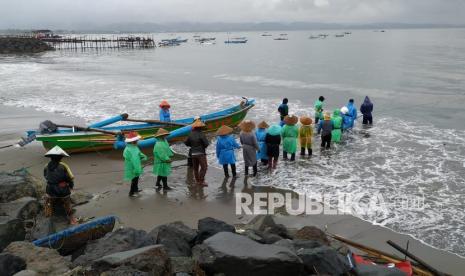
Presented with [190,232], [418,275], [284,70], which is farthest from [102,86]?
[418,275]

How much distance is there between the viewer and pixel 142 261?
190 inches

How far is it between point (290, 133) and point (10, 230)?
307 inches

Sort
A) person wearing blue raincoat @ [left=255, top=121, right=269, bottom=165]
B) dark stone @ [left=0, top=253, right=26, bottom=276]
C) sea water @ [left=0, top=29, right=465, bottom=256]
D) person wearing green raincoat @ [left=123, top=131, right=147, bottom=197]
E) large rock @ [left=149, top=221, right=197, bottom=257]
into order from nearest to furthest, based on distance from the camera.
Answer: dark stone @ [left=0, top=253, right=26, bottom=276] < large rock @ [left=149, top=221, right=197, bottom=257] < person wearing green raincoat @ [left=123, top=131, right=147, bottom=197] < sea water @ [left=0, top=29, right=465, bottom=256] < person wearing blue raincoat @ [left=255, top=121, right=269, bottom=165]

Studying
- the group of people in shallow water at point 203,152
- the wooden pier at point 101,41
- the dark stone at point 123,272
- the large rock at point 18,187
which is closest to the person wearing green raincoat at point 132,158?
the group of people in shallow water at point 203,152

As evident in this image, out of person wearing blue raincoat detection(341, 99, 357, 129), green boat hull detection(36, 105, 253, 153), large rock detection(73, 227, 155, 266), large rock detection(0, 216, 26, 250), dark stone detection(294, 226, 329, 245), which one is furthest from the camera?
person wearing blue raincoat detection(341, 99, 357, 129)

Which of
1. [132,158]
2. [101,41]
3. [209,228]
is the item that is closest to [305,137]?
[132,158]

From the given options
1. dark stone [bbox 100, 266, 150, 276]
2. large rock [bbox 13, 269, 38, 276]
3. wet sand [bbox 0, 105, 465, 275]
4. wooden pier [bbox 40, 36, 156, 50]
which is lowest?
wet sand [bbox 0, 105, 465, 275]

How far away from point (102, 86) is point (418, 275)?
29571mm

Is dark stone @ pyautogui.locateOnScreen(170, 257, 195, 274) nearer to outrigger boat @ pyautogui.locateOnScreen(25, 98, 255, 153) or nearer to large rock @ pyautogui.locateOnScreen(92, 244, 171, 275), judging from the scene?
large rock @ pyautogui.locateOnScreen(92, 244, 171, 275)

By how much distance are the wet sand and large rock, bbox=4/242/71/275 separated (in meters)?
2.41

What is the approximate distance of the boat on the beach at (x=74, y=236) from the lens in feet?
20.1

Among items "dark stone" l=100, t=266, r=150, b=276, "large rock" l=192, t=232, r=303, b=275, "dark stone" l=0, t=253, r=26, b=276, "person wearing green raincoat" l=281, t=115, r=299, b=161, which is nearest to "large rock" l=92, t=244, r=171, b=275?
"dark stone" l=100, t=266, r=150, b=276

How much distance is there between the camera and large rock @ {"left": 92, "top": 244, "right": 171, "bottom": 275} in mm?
4789

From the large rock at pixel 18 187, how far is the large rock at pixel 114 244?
2.93 meters
